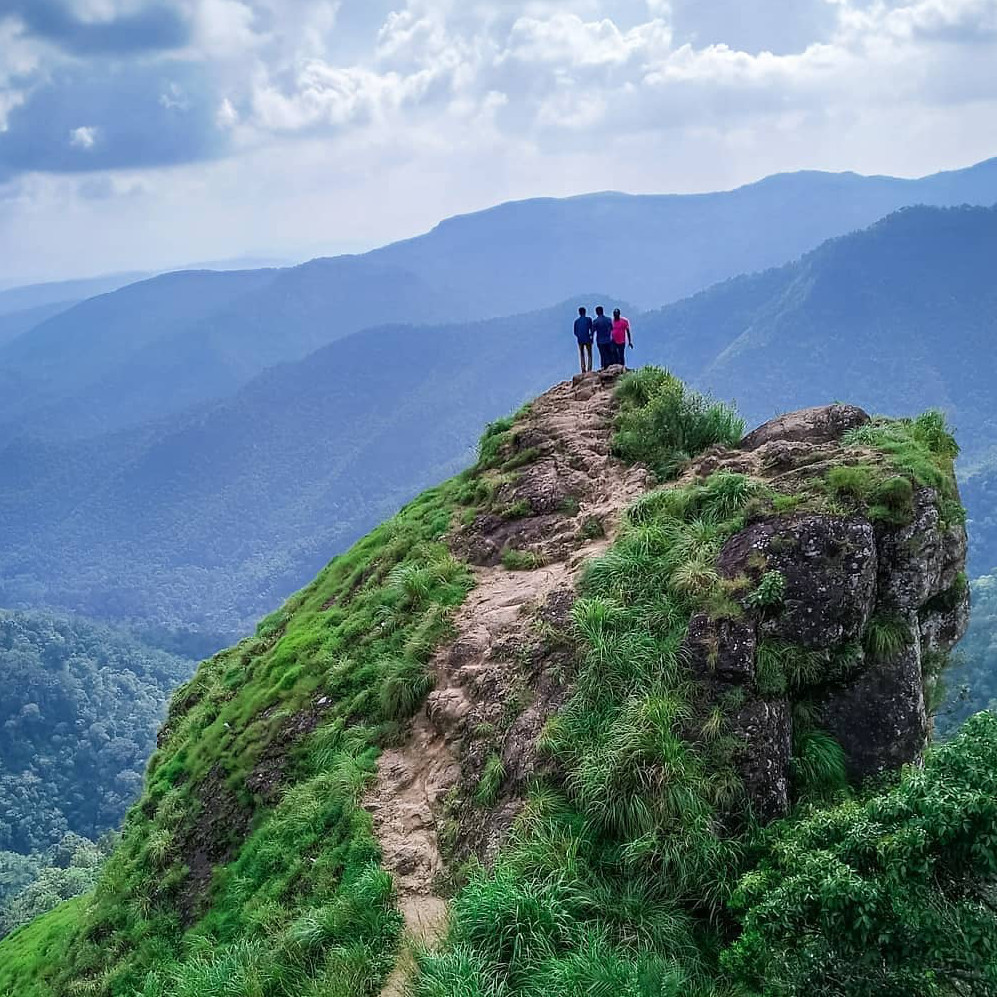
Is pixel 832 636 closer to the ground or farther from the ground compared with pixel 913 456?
closer to the ground

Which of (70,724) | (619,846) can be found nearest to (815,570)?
(619,846)

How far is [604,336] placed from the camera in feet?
65.6

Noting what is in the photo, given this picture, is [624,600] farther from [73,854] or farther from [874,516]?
[73,854]

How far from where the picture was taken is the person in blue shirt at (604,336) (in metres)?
19.8

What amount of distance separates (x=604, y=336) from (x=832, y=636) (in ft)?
40.2

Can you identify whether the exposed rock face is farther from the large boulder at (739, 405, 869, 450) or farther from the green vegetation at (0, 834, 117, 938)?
the green vegetation at (0, 834, 117, 938)

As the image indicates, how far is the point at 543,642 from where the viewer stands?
10.3 meters

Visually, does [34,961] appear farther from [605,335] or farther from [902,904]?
[605,335]

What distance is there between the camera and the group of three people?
19.9 meters

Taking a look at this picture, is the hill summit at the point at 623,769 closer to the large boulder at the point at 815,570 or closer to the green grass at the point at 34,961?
the large boulder at the point at 815,570

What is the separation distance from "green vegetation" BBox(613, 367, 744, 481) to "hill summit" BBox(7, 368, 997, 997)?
0.06 meters

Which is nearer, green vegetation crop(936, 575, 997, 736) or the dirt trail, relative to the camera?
the dirt trail

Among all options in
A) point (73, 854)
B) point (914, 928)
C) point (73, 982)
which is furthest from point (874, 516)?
point (73, 854)

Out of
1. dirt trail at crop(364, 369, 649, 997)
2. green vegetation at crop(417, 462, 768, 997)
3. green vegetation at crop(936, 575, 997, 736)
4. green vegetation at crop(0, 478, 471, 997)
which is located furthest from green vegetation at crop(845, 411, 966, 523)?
green vegetation at crop(936, 575, 997, 736)
